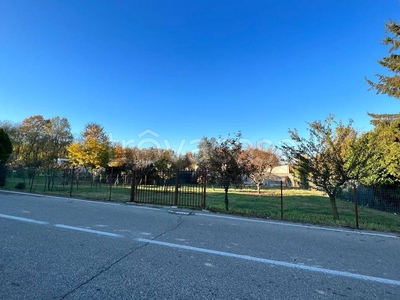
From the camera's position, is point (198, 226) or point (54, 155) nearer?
point (198, 226)

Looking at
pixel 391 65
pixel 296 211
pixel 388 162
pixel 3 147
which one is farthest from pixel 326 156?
pixel 3 147

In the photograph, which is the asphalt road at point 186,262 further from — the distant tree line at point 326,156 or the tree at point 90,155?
the tree at point 90,155

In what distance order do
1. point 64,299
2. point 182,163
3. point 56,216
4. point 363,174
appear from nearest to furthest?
point 64,299 < point 56,216 < point 363,174 < point 182,163

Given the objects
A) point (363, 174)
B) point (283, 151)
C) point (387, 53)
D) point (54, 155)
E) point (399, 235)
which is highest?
point (387, 53)

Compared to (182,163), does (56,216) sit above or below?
below

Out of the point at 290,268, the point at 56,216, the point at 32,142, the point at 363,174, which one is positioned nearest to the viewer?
the point at 290,268

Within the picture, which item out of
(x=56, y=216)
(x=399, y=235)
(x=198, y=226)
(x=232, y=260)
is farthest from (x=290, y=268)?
(x=56, y=216)

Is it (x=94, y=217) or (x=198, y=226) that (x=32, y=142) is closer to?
(x=94, y=217)

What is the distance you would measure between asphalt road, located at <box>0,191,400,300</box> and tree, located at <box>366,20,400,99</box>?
13708 mm

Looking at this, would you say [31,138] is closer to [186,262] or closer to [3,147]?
[3,147]

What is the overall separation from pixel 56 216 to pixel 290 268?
620 centimetres

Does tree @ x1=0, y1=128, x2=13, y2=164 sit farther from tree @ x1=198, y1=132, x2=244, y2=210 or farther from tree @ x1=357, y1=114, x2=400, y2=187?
tree @ x1=357, y1=114, x2=400, y2=187

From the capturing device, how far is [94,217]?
6.55 m

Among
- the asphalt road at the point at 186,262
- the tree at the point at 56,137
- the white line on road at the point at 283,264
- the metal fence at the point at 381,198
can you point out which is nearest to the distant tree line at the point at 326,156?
the metal fence at the point at 381,198
